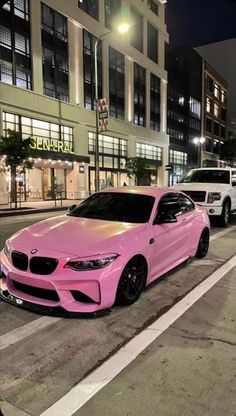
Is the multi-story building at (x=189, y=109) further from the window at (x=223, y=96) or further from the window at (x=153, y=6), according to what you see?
the window at (x=153, y=6)

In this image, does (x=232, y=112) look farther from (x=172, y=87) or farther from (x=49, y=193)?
(x=49, y=193)

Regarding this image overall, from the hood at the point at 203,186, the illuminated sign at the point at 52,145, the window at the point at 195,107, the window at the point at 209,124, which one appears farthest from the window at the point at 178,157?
the hood at the point at 203,186

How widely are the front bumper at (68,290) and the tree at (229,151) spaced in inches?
2957

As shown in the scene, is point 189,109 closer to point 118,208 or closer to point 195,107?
point 195,107

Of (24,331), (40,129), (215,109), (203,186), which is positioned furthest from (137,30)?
(24,331)

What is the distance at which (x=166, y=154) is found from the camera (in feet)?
162

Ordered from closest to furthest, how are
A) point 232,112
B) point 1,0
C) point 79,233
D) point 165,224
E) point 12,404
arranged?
point 1,0, point 12,404, point 79,233, point 165,224, point 232,112

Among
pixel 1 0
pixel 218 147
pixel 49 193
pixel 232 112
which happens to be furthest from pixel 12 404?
pixel 232 112

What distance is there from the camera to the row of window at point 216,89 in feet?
228

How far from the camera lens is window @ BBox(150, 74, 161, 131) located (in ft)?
152

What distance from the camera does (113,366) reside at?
328 cm

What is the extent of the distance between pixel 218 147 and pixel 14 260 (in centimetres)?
7649

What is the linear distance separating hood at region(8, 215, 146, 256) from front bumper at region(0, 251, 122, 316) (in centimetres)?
25

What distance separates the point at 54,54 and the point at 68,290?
29.9m
